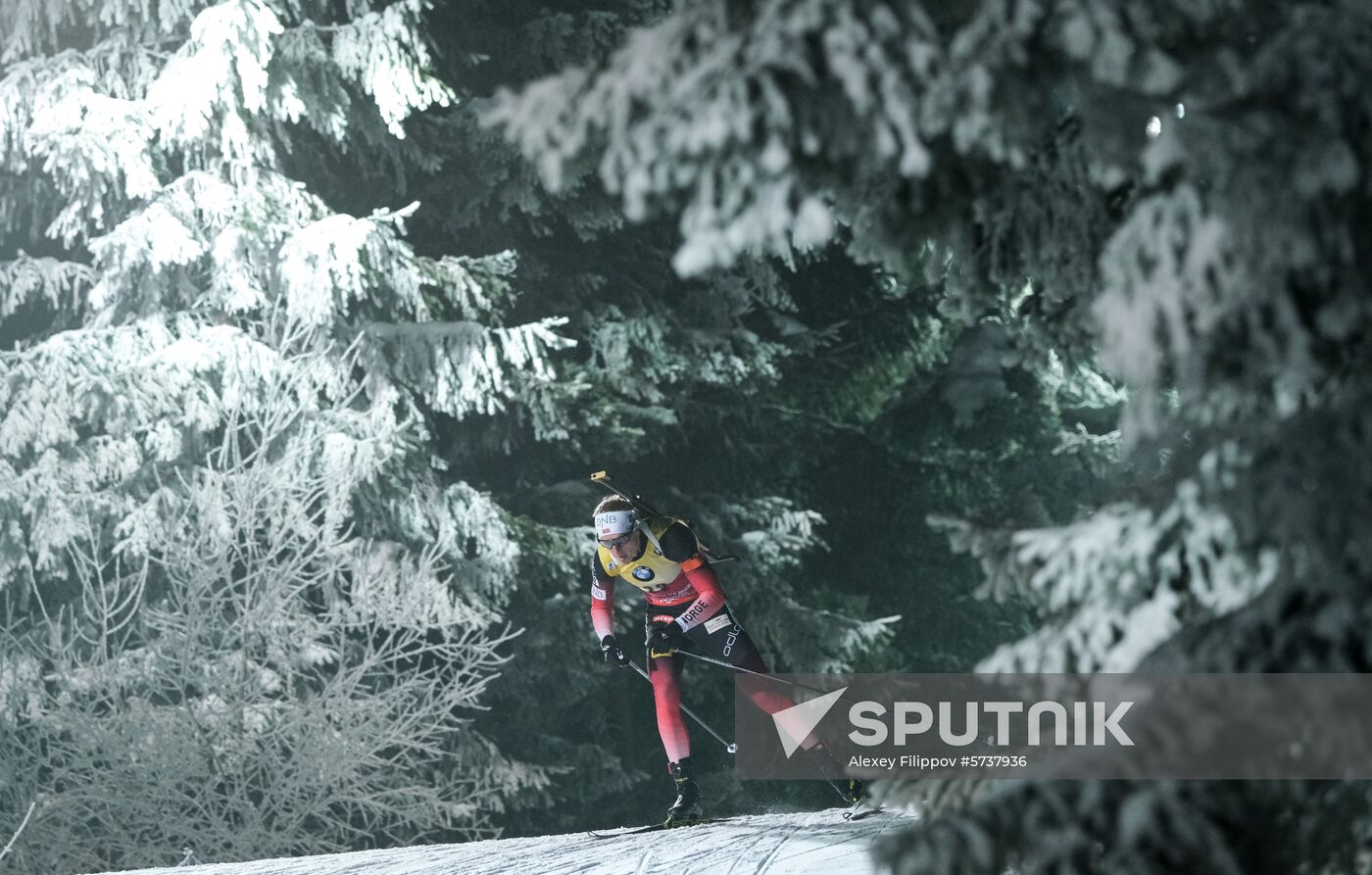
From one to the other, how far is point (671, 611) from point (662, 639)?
26 cm

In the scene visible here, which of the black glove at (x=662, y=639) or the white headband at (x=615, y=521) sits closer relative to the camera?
the white headband at (x=615, y=521)

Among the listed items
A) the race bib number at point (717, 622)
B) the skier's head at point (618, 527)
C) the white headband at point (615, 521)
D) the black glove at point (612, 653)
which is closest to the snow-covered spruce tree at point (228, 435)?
the black glove at point (612, 653)

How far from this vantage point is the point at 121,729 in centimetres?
1151

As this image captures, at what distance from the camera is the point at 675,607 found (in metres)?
9.04

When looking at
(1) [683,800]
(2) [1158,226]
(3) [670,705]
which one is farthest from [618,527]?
(2) [1158,226]

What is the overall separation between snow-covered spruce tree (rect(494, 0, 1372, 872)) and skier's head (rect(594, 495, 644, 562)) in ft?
18.2

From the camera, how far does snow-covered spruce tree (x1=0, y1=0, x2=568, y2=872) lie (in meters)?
11.6

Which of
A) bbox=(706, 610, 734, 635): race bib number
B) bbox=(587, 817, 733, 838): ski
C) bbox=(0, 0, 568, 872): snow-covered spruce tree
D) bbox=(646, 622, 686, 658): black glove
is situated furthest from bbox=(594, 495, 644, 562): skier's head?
bbox=(0, 0, 568, 872): snow-covered spruce tree

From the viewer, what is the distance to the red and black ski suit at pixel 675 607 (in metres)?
8.70

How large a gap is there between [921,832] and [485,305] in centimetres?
1131

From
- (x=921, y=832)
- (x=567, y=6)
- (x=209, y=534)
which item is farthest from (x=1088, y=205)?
(x=567, y=6)

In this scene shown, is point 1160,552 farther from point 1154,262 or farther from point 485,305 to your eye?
point 485,305

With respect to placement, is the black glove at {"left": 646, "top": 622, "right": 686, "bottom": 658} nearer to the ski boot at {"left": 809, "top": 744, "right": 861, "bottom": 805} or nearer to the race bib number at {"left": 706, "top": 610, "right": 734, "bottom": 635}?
the race bib number at {"left": 706, "top": 610, "right": 734, "bottom": 635}

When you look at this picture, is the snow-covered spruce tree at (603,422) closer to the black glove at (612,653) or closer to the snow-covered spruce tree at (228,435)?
the snow-covered spruce tree at (228,435)
